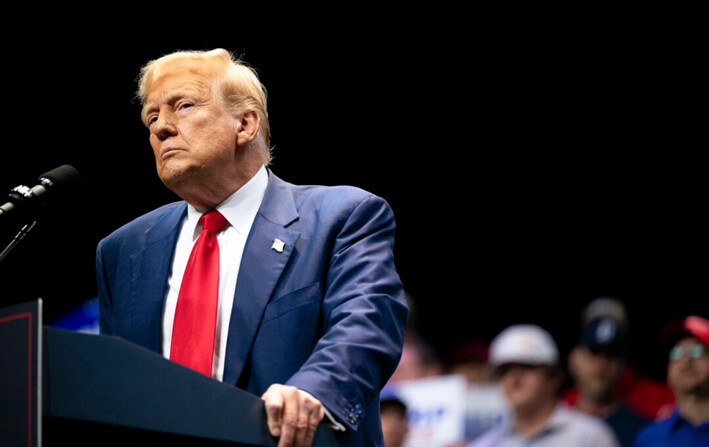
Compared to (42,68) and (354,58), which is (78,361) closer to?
(42,68)

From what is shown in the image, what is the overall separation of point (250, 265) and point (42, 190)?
45 centimetres

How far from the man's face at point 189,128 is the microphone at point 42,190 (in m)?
0.25

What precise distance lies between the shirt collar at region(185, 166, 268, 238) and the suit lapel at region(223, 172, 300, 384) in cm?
5

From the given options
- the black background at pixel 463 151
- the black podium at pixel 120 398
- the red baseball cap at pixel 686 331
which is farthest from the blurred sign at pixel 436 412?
the black podium at pixel 120 398

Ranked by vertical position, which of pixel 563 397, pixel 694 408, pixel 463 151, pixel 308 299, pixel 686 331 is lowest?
pixel 563 397

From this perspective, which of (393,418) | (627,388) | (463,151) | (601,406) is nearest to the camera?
(393,418)

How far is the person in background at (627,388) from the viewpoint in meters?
5.26

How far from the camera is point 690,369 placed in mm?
4422

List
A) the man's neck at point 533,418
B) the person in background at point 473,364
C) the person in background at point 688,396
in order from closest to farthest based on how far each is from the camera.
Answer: the person in background at point 688,396 < the man's neck at point 533,418 < the person in background at point 473,364

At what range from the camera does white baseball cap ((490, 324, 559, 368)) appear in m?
4.88

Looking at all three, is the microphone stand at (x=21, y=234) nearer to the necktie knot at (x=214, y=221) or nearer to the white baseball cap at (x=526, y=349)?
the necktie knot at (x=214, y=221)

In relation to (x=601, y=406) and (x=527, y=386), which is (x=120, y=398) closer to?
(x=527, y=386)

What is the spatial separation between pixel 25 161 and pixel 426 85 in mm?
2744

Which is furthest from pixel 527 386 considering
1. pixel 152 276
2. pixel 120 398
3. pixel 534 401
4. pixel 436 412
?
pixel 120 398
